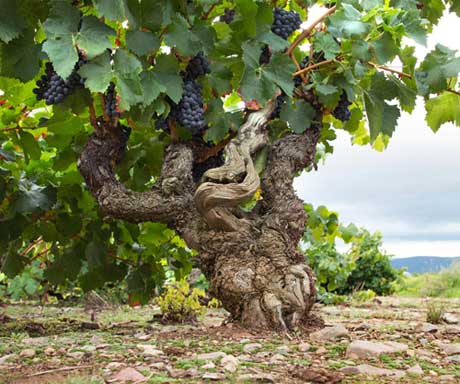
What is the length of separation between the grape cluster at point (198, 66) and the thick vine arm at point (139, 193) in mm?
479

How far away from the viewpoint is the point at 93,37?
246 cm

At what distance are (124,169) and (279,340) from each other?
1464 millimetres

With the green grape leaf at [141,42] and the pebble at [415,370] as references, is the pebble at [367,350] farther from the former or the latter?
the green grape leaf at [141,42]

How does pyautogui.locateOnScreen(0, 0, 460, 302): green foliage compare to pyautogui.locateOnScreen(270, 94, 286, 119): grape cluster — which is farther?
pyautogui.locateOnScreen(270, 94, 286, 119): grape cluster

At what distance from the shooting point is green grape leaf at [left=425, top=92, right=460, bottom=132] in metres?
3.50

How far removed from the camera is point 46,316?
6.68 metres

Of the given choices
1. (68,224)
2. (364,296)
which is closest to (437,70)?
(68,224)

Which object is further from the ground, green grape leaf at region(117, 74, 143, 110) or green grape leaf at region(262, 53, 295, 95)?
green grape leaf at region(262, 53, 295, 95)

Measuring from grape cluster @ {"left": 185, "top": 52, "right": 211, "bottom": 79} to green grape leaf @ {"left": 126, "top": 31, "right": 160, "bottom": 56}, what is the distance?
1.51ft

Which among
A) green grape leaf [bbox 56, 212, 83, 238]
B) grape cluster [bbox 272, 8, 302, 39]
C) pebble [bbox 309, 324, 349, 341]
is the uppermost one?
grape cluster [bbox 272, 8, 302, 39]

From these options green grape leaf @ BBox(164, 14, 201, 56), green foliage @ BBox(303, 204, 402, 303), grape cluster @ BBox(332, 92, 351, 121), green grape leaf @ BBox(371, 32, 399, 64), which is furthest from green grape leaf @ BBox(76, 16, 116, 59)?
green foliage @ BBox(303, 204, 402, 303)

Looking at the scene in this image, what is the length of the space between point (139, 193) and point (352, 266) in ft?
22.9

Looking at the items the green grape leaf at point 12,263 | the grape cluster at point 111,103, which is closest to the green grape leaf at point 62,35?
the grape cluster at point 111,103

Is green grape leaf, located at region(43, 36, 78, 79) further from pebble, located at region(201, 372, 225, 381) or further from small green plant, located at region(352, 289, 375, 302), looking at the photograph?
small green plant, located at region(352, 289, 375, 302)
